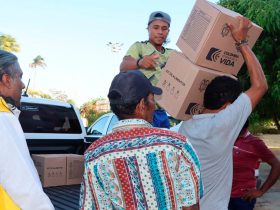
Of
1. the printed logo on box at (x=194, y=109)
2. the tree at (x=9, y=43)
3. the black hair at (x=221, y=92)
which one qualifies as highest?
the black hair at (x=221, y=92)

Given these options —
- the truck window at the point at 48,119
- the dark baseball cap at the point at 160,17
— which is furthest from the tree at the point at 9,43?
the dark baseball cap at the point at 160,17

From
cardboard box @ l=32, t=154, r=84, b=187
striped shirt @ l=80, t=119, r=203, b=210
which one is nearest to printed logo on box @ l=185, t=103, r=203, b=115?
striped shirt @ l=80, t=119, r=203, b=210

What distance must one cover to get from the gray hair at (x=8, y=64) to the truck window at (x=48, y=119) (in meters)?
3.26

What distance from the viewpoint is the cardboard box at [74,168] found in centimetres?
544

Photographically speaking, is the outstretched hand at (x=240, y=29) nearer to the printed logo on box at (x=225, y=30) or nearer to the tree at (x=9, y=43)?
the printed logo on box at (x=225, y=30)

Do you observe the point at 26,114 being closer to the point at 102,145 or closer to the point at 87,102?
the point at 102,145

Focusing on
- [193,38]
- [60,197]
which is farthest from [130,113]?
[60,197]

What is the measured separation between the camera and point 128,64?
10.3ft

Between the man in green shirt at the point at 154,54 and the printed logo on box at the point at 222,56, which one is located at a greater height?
the printed logo on box at the point at 222,56

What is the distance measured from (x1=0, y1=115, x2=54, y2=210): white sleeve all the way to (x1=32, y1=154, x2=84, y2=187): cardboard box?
343 cm

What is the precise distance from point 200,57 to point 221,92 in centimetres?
35

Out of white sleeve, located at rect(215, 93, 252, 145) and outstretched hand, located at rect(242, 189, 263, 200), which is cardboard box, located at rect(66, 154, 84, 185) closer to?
outstretched hand, located at rect(242, 189, 263, 200)

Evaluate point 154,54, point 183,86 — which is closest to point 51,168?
point 154,54

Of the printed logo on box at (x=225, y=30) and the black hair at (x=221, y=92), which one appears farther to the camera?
the printed logo on box at (x=225, y=30)
